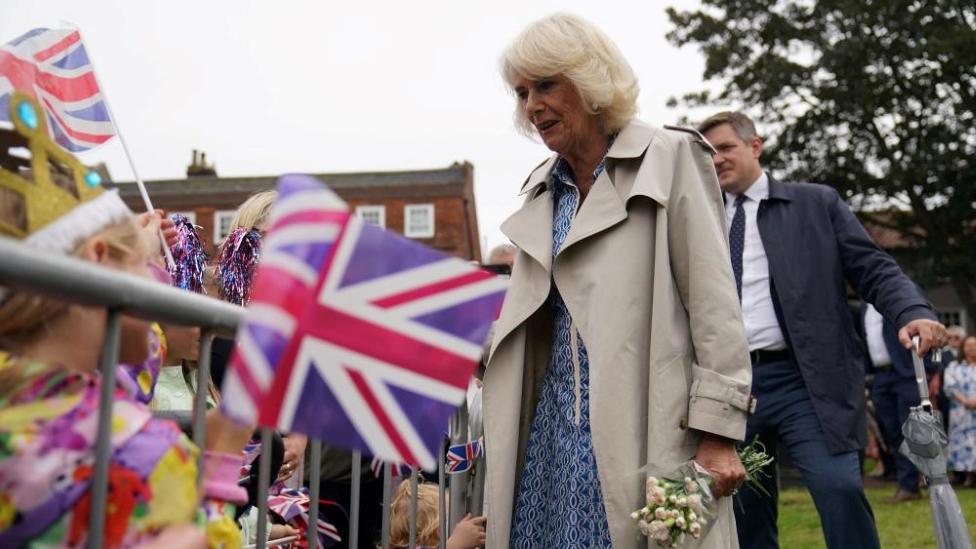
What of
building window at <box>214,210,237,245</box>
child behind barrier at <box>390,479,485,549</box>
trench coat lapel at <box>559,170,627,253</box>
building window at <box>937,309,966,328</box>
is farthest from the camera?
building window at <box>214,210,237,245</box>

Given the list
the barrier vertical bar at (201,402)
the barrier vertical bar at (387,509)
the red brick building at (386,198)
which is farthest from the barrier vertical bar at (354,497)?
the red brick building at (386,198)

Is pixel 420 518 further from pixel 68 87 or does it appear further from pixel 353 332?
pixel 353 332

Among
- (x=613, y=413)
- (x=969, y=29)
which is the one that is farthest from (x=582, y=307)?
(x=969, y=29)

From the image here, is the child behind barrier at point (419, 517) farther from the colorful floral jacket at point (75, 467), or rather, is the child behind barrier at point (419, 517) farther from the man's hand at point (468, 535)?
the colorful floral jacket at point (75, 467)

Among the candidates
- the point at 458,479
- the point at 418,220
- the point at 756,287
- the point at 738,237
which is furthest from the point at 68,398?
the point at 418,220

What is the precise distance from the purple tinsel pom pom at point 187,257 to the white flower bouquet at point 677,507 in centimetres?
189

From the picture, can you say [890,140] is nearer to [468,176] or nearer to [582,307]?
[468,176]

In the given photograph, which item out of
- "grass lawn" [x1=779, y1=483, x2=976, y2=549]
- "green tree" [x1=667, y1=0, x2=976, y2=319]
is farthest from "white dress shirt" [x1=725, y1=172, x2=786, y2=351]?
"green tree" [x1=667, y1=0, x2=976, y2=319]

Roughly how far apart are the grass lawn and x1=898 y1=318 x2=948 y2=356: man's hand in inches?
110

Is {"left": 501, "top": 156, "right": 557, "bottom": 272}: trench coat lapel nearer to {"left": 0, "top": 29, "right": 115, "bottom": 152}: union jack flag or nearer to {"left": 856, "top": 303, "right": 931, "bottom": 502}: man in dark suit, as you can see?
{"left": 0, "top": 29, "right": 115, "bottom": 152}: union jack flag

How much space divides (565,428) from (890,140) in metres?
25.3

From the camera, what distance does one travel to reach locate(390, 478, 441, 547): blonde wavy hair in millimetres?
4305

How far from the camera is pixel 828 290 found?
430 cm

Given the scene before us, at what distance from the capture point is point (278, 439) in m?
2.55
